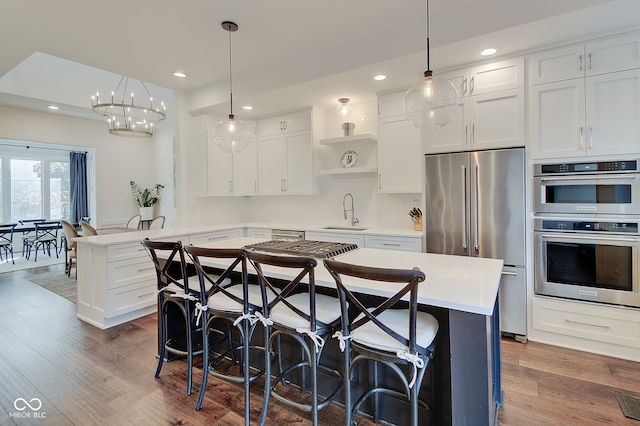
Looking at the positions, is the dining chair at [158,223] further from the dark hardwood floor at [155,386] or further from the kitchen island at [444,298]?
the dark hardwood floor at [155,386]

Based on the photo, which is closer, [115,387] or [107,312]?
[115,387]

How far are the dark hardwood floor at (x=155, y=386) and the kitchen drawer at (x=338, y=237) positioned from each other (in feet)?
5.70

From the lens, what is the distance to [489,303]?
129 centimetres

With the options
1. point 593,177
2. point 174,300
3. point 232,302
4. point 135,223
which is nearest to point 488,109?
point 593,177

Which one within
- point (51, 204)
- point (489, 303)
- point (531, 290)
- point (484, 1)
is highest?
point (484, 1)

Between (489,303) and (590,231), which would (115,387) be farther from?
(590,231)

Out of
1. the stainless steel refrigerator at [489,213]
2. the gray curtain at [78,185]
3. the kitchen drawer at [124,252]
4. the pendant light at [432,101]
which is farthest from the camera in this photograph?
the gray curtain at [78,185]

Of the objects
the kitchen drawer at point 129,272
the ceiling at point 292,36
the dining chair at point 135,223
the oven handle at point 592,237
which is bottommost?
the kitchen drawer at point 129,272

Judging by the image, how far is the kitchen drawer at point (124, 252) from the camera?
3.28 meters

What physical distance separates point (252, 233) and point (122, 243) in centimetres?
184

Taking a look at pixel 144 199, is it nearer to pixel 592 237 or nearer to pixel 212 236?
pixel 212 236

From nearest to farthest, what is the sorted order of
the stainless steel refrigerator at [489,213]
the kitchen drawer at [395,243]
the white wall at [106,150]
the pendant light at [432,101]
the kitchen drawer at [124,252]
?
the pendant light at [432,101]
the stainless steel refrigerator at [489,213]
the kitchen drawer at [124,252]
the kitchen drawer at [395,243]
the white wall at [106,150]

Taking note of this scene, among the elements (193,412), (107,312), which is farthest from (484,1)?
→ (107,312)

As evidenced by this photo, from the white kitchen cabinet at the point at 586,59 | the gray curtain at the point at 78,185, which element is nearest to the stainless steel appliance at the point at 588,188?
the white kitchen cabinet at the point at 586,59
